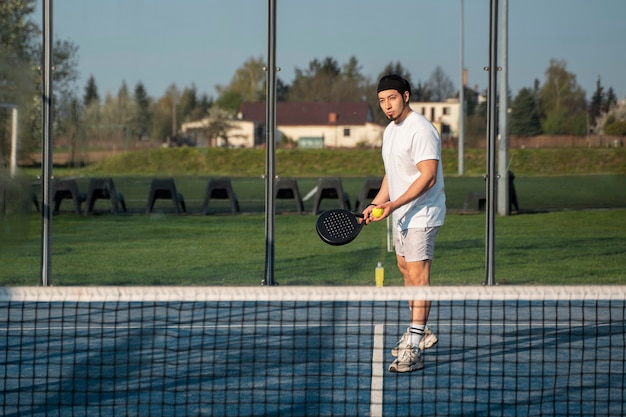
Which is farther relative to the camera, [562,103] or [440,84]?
[562,103]

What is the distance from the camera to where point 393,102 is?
6512mm

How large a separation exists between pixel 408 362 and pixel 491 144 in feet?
12.3

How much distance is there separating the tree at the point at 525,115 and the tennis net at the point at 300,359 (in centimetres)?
229

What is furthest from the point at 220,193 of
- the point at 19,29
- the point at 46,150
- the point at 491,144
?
the point at 491,144

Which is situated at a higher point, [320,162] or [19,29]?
[19,29]

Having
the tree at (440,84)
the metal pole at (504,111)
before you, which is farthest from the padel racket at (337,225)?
the tree at (440,84)

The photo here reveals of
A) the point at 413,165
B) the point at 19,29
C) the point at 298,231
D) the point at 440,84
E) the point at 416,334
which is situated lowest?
the point at 416,334

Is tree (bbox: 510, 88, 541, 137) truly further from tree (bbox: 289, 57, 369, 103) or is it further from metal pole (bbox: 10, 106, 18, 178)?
metal pole (bbox: 10, 106, 18, 178)

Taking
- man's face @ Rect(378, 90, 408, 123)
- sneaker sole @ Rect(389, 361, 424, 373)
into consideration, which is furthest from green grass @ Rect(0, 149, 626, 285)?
sneaker sole @ Rect(389, 361, 424, 373)

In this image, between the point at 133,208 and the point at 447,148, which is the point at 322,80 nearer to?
the point at 447,148

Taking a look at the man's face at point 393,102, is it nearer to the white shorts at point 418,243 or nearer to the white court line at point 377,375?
the white shorts at point 418,243

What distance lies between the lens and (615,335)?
7.35m

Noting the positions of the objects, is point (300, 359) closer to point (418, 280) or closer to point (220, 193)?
point (418, 280)

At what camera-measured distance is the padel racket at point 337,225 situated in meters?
6.64
